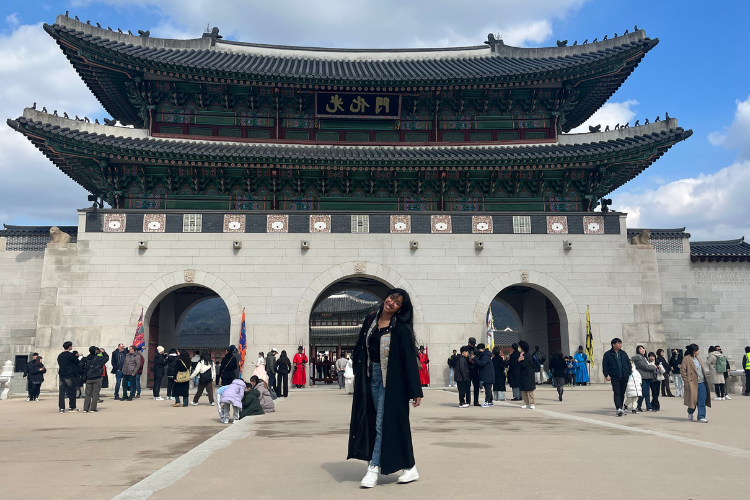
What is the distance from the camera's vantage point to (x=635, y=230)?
23938mm

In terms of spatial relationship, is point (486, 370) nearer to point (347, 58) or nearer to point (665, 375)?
point (665, 375)

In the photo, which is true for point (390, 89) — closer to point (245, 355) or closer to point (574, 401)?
point (245, 355)

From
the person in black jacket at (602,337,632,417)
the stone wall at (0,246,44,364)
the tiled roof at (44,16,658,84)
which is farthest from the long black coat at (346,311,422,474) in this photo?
the stone wall at (0,246,44,364)

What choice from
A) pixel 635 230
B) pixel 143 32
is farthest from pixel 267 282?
pixel 635 230

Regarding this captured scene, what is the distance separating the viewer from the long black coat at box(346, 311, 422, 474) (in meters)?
5.35

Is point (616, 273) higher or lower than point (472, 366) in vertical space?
higher

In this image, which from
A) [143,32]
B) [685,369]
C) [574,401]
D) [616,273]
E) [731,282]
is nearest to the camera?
[685,369]

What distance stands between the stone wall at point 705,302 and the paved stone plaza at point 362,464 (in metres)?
11.6

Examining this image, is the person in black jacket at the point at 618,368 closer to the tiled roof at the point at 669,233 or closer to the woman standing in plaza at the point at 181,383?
the woman standing in plaza at the point at 181,383

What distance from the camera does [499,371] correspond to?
15250 millimetres

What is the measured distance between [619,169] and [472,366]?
41.3 feet

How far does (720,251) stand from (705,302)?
2969mm

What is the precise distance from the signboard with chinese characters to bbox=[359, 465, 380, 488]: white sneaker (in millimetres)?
19836

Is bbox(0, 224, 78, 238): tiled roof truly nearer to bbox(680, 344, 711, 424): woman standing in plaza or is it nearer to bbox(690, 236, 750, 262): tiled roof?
bbox(680, 344, 711, 424): woman standing in plaza
